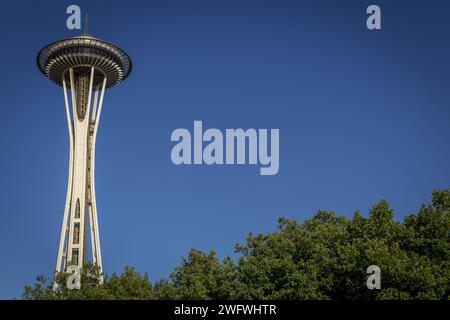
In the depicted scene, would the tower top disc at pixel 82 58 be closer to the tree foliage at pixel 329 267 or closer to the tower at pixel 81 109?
the tower at pixel 81 109

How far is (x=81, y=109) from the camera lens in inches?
3292

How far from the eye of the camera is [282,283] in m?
45.4

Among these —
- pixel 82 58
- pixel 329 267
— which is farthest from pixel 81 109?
pixel 329 267

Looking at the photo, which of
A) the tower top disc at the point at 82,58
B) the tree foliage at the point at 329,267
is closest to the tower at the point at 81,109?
the tower top disc at the point at 82,58

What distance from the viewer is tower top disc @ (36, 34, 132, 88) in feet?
271

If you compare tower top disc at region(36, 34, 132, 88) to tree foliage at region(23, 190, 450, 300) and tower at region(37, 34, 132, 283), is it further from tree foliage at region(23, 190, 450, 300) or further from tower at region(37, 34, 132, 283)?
tree foliage at region(23, 190, 450, 300)

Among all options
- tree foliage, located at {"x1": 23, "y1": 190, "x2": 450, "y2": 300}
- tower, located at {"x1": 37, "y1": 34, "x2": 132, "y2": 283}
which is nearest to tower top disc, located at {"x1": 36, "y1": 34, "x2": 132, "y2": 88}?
tower, located at {"x1": 37, "y1": 34, "x2": 132, "y2": 283}

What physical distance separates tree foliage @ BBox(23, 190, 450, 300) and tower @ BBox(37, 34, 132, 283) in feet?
91.8

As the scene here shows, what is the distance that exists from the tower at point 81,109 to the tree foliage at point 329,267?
2799 cm

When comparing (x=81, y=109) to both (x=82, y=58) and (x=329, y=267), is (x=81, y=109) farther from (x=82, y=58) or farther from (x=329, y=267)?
(x=329, y=267)
